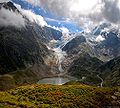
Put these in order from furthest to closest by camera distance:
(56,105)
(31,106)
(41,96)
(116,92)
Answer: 1. (116,92)
2. (41,96)
3. (56,105)
4. (31,106)

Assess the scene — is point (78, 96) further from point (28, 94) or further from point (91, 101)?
point (28, 94)

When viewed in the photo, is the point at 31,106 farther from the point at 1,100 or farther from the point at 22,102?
the point at 1,100

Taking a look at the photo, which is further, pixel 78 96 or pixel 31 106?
pixel 78 96

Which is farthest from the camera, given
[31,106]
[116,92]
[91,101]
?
[116,92]

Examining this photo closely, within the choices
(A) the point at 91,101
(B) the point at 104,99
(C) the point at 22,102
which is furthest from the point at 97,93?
(C) the point at 22,102

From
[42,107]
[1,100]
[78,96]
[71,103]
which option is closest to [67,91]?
[78,96]

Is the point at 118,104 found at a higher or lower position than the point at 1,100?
lower
